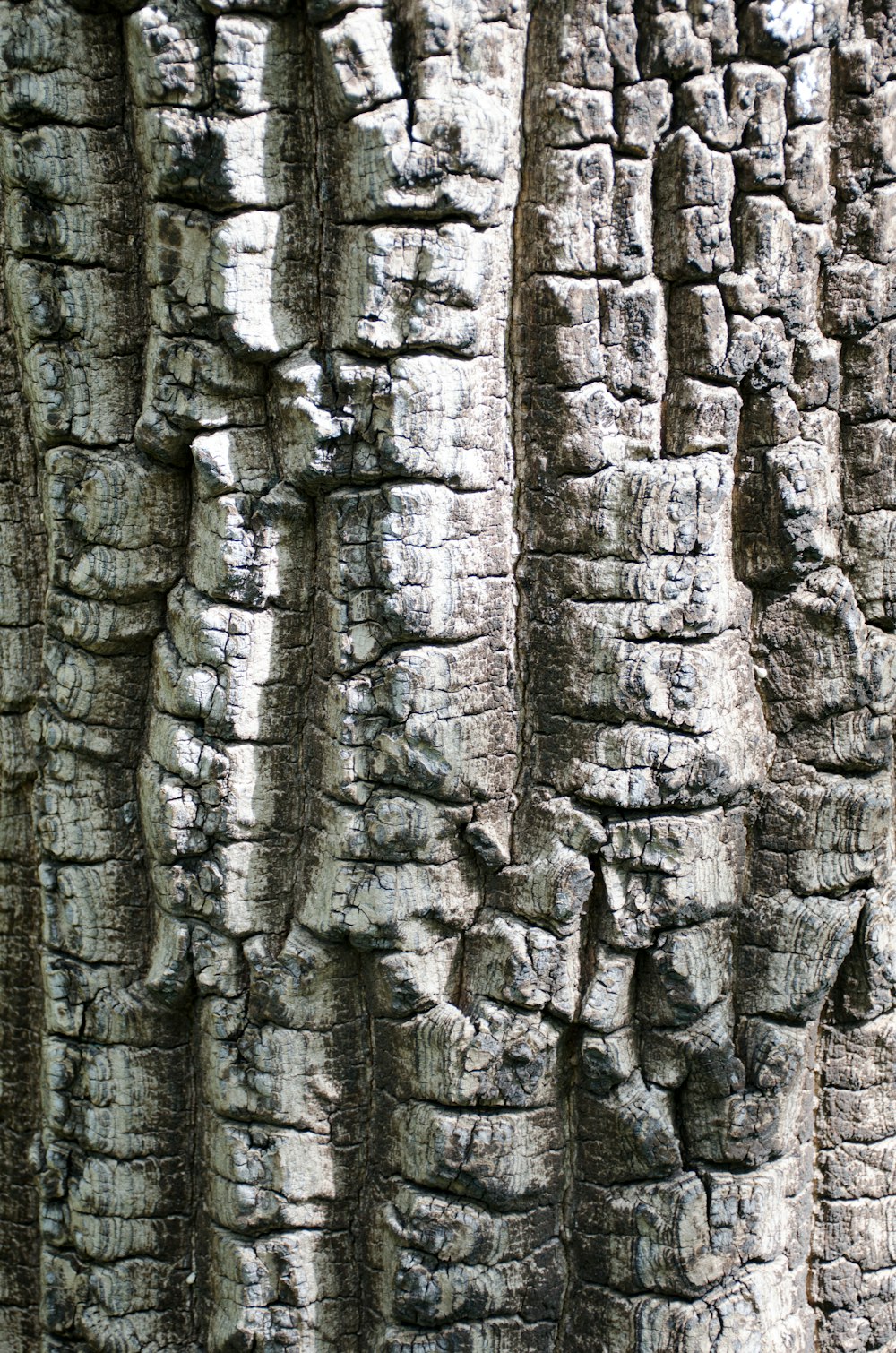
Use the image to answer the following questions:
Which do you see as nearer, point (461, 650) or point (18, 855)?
point (461, 650)

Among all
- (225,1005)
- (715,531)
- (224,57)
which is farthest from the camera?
(225,1005)

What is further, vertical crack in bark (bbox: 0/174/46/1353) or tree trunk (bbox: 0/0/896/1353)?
vertical crack in bark (bbox: 0/174/46/1353)

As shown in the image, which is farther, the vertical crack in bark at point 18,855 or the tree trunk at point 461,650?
the vertical crack in bark at point 18,855

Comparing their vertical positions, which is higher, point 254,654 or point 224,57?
point 224,57

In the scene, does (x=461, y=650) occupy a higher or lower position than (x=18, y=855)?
higher

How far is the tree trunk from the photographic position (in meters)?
1.85

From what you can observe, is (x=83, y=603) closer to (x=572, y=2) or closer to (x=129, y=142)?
(x=129, y=142)

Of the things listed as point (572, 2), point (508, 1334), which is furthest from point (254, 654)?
point (508, 1334)

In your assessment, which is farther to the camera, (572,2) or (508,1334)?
(508,1334)

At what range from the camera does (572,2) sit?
72.0 inches

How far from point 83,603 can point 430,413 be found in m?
0.64

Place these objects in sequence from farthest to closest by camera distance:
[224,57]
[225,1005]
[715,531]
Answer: [225,1005] < [715,531] < [224,57]

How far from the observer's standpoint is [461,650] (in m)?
1.94

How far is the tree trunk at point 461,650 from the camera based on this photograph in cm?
185
